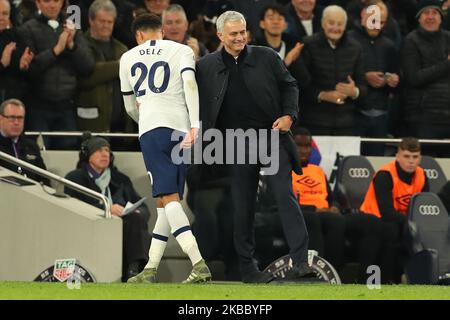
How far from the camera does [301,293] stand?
10750mm

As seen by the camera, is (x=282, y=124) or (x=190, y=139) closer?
(x=190, y=139)

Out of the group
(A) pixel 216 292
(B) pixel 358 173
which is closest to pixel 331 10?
(B) pixel 358 173

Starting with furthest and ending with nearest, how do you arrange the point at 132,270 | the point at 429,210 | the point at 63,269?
the point at 429,210, the point at 132,270, the point at 63,269

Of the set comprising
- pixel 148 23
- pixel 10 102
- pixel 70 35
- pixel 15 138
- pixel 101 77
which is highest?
pixel 148 23

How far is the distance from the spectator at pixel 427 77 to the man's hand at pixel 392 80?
0.10m

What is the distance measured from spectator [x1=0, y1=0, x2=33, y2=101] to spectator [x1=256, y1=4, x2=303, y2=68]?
263cm

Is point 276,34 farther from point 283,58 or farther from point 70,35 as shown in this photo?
point 70,35

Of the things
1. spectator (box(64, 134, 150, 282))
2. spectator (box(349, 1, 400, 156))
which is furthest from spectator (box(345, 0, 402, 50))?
spectator (box(64, 134, 150, 282))

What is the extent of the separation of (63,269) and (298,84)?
145 inches

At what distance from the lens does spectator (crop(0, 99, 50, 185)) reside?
47.6 feet

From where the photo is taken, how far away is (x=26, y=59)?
1530 cm

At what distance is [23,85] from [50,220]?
2.00 meters

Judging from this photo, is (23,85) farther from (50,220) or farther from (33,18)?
(50,220)

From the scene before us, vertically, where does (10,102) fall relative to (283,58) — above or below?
below
